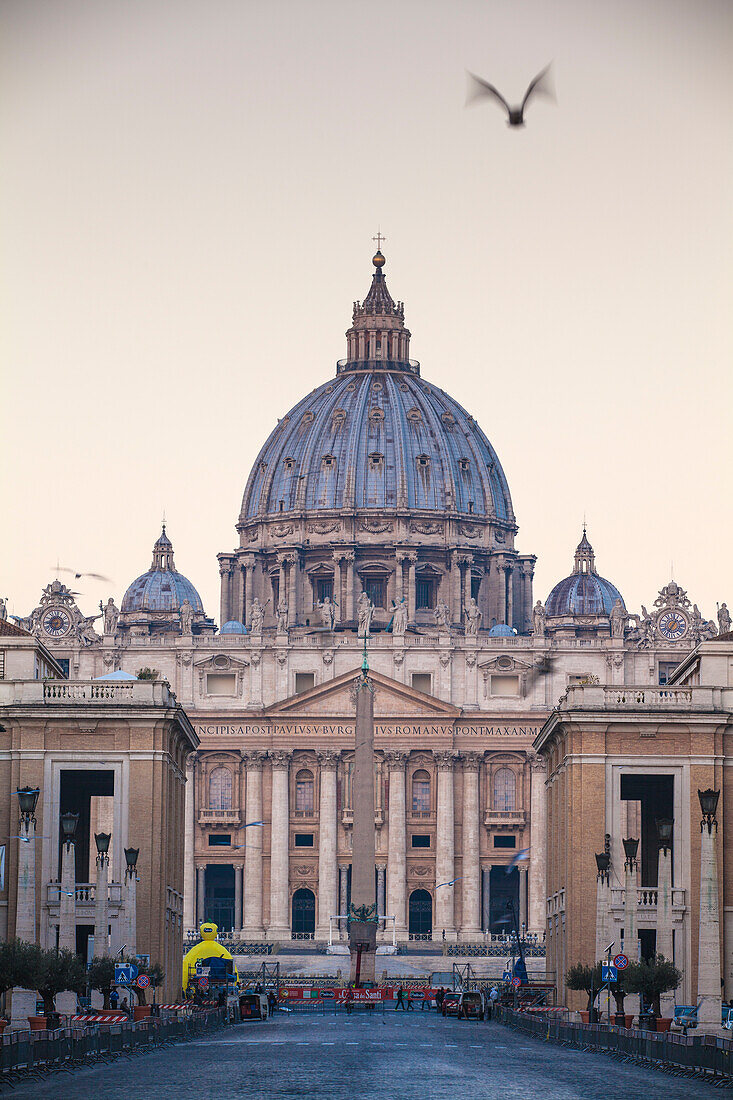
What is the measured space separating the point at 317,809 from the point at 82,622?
23.2 m

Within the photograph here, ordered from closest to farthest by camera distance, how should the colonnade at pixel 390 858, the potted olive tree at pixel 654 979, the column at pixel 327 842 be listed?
the potted olive tree at pixel 654 979, the colonnade at pixel 390 858, the column at pixel 327 842

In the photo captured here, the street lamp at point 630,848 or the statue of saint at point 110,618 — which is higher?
the statue of saint at point 110,618

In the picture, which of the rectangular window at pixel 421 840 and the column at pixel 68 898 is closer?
the column at pixel 68 898

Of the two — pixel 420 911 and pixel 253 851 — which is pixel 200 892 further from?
pixel 420 911

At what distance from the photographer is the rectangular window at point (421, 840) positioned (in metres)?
178

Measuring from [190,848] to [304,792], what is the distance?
29.5 feet

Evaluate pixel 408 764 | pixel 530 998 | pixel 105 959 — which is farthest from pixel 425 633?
pixel 105 959

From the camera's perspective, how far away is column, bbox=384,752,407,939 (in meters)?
175

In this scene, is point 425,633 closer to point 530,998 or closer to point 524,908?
point 524,908

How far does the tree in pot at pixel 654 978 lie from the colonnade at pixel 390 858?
90.2 m

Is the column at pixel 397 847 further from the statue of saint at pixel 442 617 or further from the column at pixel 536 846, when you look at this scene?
the statue of saint at pixel 442 617

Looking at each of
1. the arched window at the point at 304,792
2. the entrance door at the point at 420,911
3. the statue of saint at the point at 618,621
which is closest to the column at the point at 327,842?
the arched window at the point at 304,792

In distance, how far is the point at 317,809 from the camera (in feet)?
590

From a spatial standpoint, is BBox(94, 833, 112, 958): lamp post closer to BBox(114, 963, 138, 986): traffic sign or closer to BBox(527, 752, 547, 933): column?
BBox(114, 963, 138, 986): traffic sign
